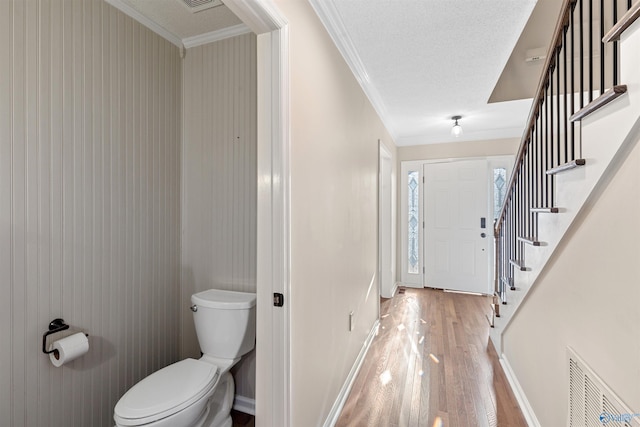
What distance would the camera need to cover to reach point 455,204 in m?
4.21

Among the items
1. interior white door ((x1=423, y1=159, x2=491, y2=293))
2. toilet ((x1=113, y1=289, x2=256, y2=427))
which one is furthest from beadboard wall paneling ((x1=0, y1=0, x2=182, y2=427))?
interior white door ((x1=423, y1=159, x2=491, y2=293))

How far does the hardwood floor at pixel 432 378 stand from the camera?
1759 mm

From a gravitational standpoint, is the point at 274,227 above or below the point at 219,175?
below

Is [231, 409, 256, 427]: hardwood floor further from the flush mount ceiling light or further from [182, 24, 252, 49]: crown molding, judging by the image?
the flush mount ceiling light

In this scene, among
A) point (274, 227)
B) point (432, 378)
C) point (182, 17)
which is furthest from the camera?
point (432, 378)

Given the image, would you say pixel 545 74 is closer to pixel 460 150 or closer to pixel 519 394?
pixel 519 394

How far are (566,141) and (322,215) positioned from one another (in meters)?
1.20

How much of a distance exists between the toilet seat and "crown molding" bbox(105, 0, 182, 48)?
2.06m

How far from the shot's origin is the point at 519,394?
1.88 metres

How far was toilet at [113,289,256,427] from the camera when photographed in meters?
1.29

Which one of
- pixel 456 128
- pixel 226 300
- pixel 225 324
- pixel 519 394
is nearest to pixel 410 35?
pixel 456 128

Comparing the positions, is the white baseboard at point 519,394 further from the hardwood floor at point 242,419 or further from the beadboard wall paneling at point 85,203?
the beadboard wall paneling at point 85,203

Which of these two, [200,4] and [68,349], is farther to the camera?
[200,4]

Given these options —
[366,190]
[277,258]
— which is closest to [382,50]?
[366,190]
